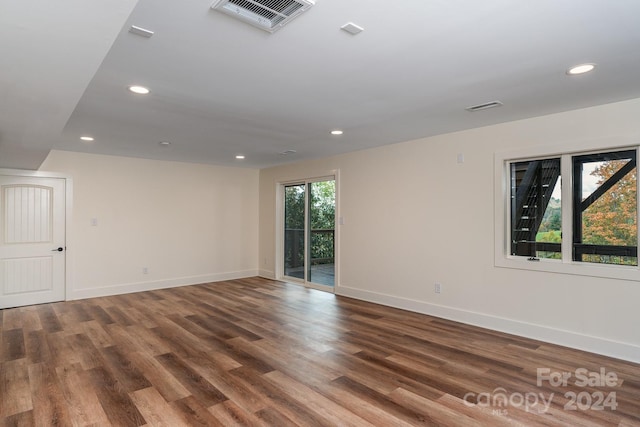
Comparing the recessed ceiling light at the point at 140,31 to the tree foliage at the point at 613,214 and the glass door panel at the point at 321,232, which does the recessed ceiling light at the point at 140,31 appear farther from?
the glass door panel at the point at 321,232

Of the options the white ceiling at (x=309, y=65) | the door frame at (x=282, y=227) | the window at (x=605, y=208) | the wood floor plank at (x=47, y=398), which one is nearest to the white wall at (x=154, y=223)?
the door frame at (x=282, y=227)

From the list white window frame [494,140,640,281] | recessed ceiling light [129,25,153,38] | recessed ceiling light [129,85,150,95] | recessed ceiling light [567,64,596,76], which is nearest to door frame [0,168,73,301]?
recessed ceiling light [129,85,150,95]

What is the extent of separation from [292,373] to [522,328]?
8.70 ft

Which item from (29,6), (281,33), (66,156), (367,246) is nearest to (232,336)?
(367,246)

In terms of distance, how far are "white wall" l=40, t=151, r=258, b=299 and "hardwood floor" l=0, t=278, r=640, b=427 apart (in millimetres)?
1430

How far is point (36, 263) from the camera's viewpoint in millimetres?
5492

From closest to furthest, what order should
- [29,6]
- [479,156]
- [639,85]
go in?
[29,6], [639,85], [479,156]

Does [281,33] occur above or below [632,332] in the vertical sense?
above

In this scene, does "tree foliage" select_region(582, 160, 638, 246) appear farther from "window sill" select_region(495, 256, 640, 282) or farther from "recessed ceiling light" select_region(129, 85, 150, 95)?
"recessed ceiling light" select_region(129, 85, 150, 95)

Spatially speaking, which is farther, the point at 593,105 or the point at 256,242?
the point at 256,242

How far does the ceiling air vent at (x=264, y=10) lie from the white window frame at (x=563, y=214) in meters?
3.18

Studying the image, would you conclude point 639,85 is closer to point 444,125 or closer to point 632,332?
point 444,125

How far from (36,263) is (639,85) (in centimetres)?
772

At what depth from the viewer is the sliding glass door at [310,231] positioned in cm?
652
